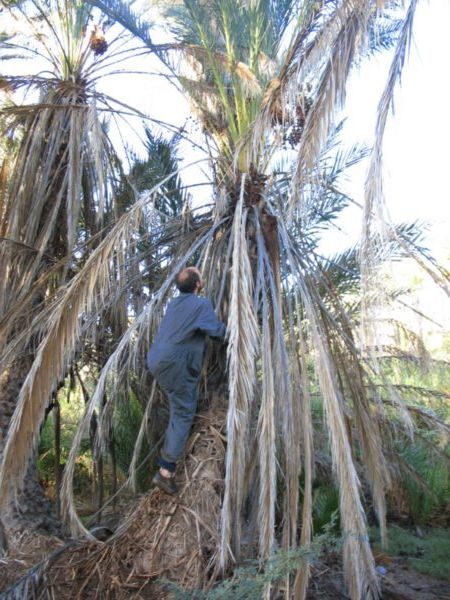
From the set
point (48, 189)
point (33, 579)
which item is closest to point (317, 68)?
point (48, 189)

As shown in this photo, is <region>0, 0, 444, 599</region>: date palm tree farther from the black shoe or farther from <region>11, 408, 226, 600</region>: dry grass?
the black shoe

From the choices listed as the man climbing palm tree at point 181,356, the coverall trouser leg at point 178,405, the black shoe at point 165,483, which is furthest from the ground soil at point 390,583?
the coverall trouser leg at point 178,405

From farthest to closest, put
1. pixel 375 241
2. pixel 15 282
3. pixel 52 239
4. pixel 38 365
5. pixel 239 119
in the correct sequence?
1. pixel 52 239
2. pixel 15 282
3. pixel 239 119
4. pixel 38 365
5. pixel 375 241

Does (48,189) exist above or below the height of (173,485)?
above

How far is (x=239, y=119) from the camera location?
6.43 meters

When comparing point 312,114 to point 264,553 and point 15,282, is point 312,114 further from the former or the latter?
point 15,282

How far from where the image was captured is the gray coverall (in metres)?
5.55

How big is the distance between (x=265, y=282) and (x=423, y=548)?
3.49m

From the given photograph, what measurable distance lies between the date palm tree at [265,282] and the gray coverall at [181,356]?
1.07 ft

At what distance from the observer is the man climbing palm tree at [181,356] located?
556 centimetres

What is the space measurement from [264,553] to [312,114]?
9.74 feet

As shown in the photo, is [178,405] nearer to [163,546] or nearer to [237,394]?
[237,394]

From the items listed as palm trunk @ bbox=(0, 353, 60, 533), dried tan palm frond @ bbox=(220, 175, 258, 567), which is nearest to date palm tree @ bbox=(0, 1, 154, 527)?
palm trunk @ bbox=(0, 353, 60, 533)

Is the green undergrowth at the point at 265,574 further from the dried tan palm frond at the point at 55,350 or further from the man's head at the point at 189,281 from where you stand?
the man's head at the point at 189,281
